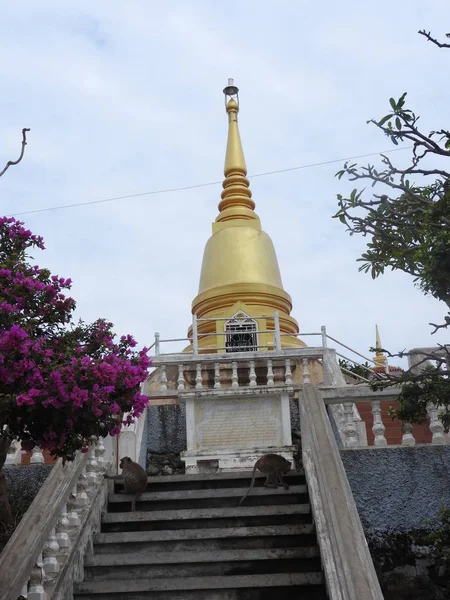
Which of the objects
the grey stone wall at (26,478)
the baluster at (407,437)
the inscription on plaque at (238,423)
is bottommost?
the grey stone wall at (26,478)

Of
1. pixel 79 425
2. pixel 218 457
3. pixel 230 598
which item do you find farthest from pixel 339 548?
pixel 218 457

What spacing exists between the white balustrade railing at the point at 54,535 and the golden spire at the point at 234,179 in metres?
13.8

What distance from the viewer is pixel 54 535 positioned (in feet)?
21.2

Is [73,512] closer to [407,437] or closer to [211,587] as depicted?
[211,587]

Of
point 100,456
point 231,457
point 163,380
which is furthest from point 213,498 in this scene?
point 163,380

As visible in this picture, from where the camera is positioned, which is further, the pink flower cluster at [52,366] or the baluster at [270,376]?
the baluster at [270,376]

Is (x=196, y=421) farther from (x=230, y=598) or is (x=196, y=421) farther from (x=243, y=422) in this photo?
(x=230, y=598)

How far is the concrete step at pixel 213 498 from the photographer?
7621 mm

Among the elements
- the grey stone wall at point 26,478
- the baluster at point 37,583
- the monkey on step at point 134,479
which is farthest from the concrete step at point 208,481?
the baluster at point 37,583

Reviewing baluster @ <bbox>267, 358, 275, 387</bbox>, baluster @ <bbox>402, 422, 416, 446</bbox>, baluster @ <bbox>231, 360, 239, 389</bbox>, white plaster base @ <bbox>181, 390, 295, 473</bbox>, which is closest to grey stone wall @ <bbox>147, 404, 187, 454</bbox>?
white plaster base @ <bbox>181, 390, 295, 473</bbox>

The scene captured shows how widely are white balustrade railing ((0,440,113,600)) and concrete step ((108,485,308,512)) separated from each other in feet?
1.41

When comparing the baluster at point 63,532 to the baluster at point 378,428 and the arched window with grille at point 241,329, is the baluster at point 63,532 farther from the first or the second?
the arched window with grille at point 241,329

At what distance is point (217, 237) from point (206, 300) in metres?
2.18

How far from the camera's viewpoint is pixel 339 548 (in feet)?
17.9
